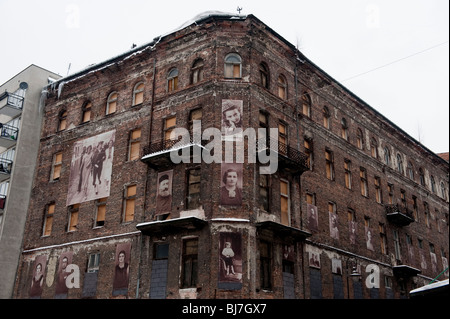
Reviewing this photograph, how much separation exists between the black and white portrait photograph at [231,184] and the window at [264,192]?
124 cm

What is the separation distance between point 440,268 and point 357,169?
12316 millimetres

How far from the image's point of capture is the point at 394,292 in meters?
28.3

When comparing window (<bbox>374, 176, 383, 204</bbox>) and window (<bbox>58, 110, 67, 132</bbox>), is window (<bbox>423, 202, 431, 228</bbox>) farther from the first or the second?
window (<bbox>58, 110, 67, 132</bbox>)

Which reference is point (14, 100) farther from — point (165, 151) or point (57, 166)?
point (165, 151)

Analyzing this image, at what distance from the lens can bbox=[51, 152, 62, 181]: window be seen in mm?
27250

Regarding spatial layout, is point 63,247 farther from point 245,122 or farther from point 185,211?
point 245,122

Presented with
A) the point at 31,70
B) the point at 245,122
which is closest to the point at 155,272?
the point at 245,122

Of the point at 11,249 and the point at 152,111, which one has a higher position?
the point at 152,111

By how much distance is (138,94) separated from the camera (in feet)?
84.5

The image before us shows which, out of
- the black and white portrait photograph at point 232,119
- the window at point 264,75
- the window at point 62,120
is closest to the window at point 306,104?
the window at point 264,75

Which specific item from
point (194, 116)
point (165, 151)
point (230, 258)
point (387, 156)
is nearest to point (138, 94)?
point (194, 116)

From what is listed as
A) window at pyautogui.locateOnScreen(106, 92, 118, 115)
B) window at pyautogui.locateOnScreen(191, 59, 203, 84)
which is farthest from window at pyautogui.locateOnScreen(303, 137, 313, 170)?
window at pyautogui.locateOnScreen(106, 92, 118, 115)

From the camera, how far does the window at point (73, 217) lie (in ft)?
81.8
